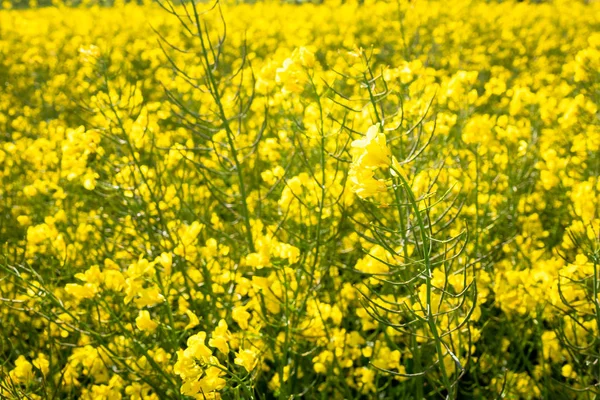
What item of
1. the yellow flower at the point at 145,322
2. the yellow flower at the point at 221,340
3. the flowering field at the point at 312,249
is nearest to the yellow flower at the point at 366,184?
→ the flowering field at the point at 312,249

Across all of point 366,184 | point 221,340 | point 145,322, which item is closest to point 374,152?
point 366,184

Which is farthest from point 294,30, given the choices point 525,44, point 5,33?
point 5,33

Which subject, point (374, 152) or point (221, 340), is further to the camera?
point (221, 340)

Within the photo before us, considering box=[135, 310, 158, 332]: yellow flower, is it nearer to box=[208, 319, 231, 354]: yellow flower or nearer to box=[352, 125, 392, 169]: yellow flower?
box=[208, 319, 231, 354]: yellow flower

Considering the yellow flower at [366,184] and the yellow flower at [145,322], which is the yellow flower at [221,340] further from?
the yellow flower at [366,184]

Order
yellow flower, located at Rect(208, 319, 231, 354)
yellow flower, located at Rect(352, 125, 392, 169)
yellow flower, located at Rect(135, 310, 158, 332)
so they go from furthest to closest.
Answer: yellow flower, located at Rect(135, 310, 158, 332)
yellow flower, located at Rect(208, 319, 231, 354)
yellow flower, located at Rect(352, 125, 392, 169)

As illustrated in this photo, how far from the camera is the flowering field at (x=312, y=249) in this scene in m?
1.98

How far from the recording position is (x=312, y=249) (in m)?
2.49

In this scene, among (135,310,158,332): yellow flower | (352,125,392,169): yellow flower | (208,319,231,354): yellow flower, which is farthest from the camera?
(135,310,158,332): yellow flower

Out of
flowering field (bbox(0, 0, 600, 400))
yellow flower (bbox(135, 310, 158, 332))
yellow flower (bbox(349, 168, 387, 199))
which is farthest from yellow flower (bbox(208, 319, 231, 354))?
yellow flower (bbox(349, 168, 387, 199))

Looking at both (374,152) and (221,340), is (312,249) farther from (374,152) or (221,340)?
(374,152)

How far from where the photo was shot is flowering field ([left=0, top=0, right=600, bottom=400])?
A: 6.50 feet

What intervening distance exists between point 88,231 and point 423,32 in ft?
18.9

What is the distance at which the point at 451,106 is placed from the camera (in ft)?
11.1
